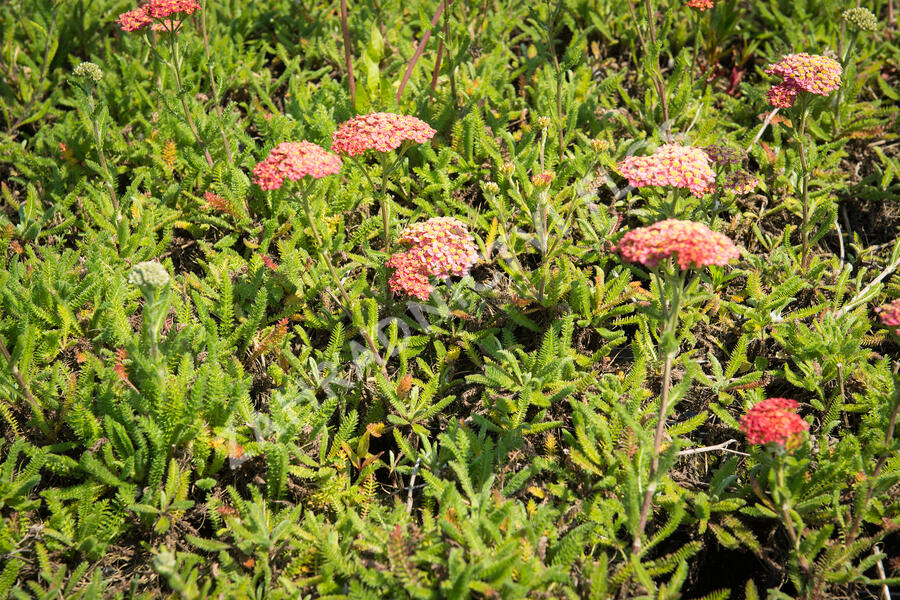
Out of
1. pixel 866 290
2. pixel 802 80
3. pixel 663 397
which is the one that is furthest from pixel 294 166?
pixel 866 290

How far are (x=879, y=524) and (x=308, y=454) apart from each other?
7.38ft

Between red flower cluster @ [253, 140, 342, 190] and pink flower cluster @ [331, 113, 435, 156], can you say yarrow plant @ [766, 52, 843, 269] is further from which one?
red flower cluster @ [253, 140, 342, 190]

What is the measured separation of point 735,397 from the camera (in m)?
3.27

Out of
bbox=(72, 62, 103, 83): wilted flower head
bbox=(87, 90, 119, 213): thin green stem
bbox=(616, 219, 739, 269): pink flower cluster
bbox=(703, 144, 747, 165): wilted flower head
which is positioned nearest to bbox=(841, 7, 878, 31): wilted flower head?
bbox=(703, 144, 747, 165): wilted flower head

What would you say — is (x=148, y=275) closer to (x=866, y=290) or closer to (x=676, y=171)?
(x=676, y=171)

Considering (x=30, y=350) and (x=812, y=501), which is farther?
(x=30, y=350)

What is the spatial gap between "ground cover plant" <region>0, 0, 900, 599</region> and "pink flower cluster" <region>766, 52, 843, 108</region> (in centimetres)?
2

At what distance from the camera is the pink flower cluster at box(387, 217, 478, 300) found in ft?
9.85

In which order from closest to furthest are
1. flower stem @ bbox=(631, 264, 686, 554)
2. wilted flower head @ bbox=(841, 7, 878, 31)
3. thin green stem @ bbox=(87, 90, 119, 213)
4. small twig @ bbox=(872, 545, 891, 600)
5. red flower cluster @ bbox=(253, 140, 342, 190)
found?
1. flower stem @ bbox=(631, 264, 686, 554)
2. small twig @ bbox=(872, 545, 891, 600)
3. red flower cluster @ bbox=(253, 140, 342, 190)
4. thin green stem @ bbox=(87, 90, 119, 213)
5. wilted flower head @ bbox=(841, 7, 878, 31)

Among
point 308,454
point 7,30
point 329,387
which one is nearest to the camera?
point 308,454

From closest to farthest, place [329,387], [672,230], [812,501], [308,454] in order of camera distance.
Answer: [672,230] → [812,501] → [308,454] → [329,387]

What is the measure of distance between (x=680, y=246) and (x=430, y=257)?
1097mm

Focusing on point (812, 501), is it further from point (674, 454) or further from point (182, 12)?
point (182, 12)

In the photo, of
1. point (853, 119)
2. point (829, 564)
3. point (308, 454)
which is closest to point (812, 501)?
point (829, 564)
